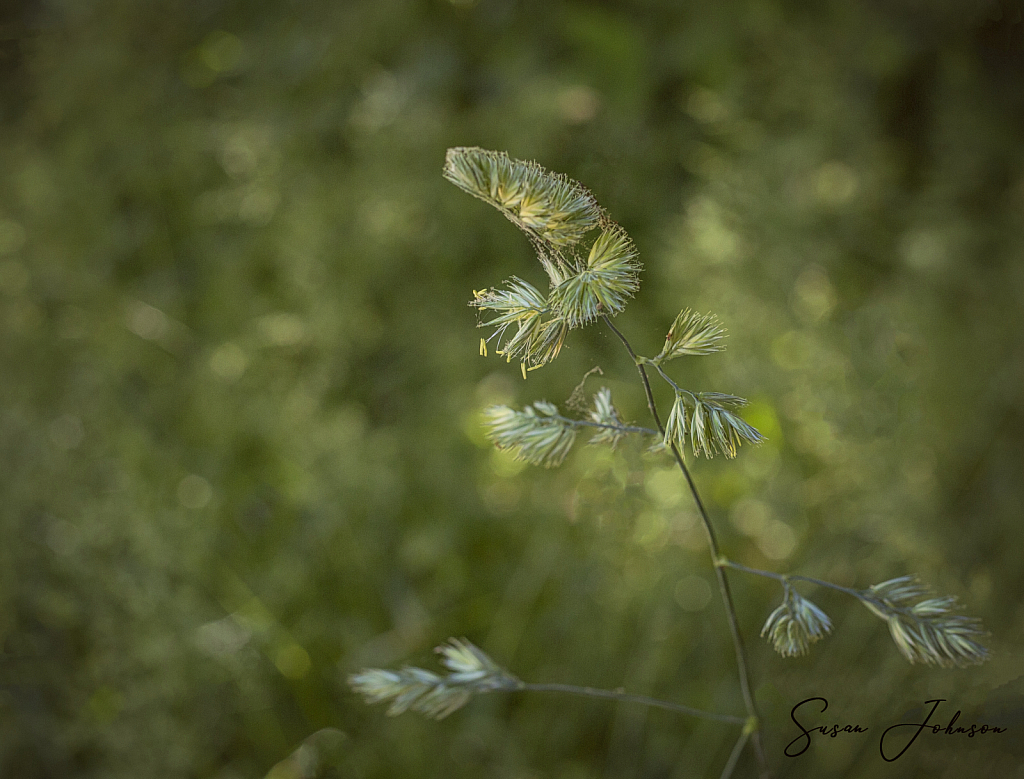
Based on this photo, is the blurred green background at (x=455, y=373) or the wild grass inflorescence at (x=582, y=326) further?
the blurred green background at (x=455, y=373)

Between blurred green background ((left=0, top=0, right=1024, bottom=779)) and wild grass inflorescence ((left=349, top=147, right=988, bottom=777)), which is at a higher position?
wild grass inflorescence ((left=349, top=147, right=988, bottom=777))

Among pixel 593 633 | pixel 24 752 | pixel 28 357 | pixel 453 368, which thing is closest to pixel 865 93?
pixel 453 368

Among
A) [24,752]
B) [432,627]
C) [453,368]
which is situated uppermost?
[453,368]

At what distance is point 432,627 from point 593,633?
0.59 ft

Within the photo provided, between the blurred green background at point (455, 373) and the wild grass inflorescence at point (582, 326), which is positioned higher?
the wild grass inflorescence at point (582, 326)

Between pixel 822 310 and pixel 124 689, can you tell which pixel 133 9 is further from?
pixel 822 310

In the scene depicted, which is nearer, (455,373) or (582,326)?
(582,326)

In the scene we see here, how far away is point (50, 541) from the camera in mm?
764

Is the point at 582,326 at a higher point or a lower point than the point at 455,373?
higher

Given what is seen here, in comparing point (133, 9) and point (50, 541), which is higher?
point (133, 9)

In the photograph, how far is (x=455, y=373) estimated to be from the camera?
2.75ft

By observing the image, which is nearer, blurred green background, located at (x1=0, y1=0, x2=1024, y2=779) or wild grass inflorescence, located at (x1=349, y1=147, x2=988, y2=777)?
wild grass inflorescence, located at (x1=349, y1=147, x2=988, y2=777)

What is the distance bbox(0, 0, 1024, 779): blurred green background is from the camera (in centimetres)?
67

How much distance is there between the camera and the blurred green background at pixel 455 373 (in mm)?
674
